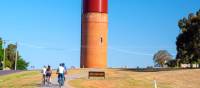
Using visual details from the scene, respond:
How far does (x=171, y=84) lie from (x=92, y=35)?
38.2m

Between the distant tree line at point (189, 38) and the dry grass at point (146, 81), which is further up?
the distant tree line at point (189, 38)

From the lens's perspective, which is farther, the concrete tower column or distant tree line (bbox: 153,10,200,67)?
the concrete tower column

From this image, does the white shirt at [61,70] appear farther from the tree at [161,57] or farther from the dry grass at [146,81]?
the tree at [161,57]

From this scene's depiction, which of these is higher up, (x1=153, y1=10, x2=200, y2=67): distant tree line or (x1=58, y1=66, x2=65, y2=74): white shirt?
(x1=153, y1=10, x2=200, y2=67): distant tree line

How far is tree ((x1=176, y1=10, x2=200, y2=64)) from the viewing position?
9069 cm

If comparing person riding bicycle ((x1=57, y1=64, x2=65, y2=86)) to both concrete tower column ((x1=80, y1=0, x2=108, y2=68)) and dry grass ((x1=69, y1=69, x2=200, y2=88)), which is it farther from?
concrete tower column ((x1=80, y1=0, x2=108, y2=68))

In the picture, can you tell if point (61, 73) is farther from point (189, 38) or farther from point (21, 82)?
point (189, 38)

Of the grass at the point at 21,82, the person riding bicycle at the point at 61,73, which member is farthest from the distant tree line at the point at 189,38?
the person riding bicycle at the point at 61,73

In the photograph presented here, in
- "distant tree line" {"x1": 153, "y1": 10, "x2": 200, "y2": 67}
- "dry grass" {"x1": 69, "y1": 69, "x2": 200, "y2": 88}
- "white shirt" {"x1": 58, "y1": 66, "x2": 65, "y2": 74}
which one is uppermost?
"distant tree line" {"x1": 153, "y1": 10, "x2": 200, "y2": 67}

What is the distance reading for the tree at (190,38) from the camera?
9069 cm

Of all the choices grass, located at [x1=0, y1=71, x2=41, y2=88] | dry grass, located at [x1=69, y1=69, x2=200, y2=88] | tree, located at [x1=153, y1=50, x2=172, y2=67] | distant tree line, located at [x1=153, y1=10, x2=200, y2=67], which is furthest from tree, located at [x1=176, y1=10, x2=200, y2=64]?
tree, located at [x1=153, y1=50, x2=172, y2=67]

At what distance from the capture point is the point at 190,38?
93.2 m

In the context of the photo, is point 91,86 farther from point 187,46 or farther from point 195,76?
point 187,46

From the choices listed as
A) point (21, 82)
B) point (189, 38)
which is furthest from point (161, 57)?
point (21, 82)
